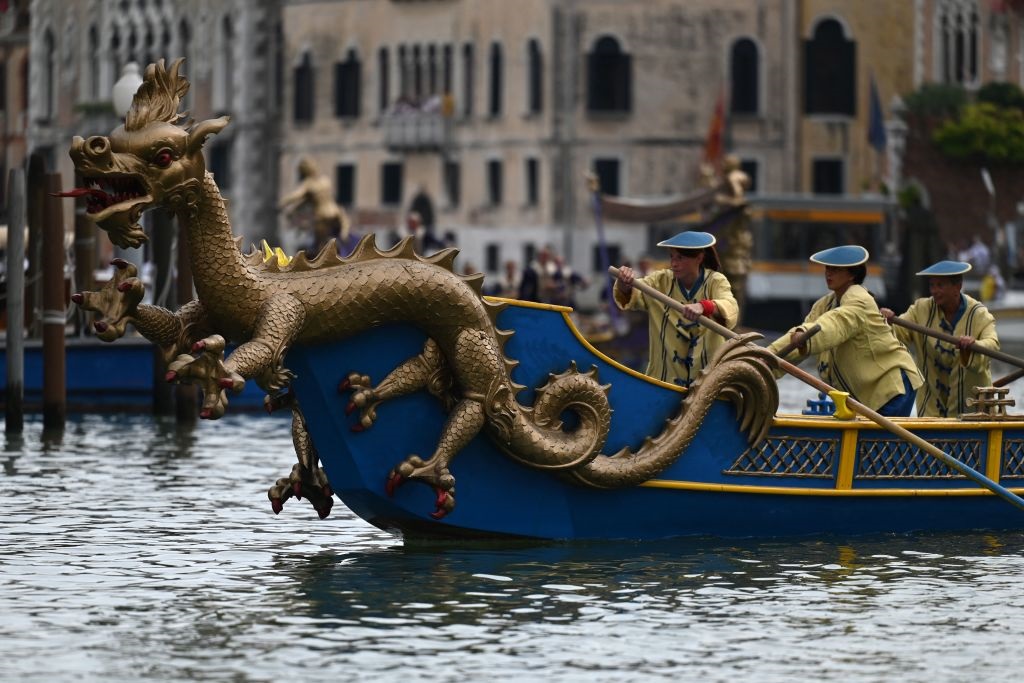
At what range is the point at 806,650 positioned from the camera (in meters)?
11.3

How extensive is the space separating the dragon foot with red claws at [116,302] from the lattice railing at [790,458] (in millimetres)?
3476

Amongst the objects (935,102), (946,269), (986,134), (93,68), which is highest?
(93,68)

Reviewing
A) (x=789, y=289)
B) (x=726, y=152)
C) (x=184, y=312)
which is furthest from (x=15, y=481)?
(x=726, y=152)

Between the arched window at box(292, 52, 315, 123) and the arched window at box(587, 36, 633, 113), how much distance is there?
9593 mm

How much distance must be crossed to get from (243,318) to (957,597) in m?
3.69

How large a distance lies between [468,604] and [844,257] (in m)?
3.68

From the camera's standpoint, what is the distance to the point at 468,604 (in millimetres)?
12391

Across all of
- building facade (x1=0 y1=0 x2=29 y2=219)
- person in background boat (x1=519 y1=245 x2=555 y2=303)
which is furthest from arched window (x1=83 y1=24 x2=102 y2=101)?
person in background boat (x1=519 y1=245 x2=555 y2=303)

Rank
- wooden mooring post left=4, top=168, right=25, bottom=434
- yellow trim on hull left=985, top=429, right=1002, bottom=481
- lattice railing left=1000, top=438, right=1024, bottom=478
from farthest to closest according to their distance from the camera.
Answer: wooden mooring post left=4, top=168, right=25, bottom=434
lattice railing left=1000, top=438, right=1024, bottom=478
yellow trim on hull left=985, top=429, right=1002, bottom=481

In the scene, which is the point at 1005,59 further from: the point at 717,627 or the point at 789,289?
the point at 717,627

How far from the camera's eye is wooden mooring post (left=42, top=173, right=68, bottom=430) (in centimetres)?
2170

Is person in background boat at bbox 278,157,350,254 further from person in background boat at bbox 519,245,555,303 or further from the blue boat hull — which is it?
the blue boat hull

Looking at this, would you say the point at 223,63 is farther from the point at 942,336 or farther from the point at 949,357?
the point at 942,336

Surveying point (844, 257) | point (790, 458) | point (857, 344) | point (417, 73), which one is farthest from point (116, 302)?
point (417, 73)
